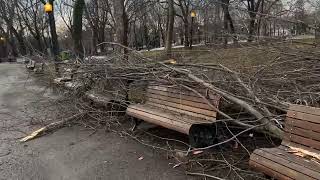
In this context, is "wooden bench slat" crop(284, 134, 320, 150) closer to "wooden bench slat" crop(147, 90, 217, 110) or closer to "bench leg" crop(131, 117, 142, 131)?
"wooden bench slat" crop(147, 90, 217, 110)

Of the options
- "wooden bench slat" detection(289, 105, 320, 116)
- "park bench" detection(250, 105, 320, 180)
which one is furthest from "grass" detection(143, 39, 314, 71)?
"park bench" detection(250, 105, 320, 180)

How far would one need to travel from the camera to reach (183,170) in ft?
13.9

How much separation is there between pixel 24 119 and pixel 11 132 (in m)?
0.94

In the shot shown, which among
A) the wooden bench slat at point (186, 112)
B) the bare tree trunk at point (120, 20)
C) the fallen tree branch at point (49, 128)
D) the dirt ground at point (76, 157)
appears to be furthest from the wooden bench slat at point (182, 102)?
the bare tree trunk at point (120, 20)

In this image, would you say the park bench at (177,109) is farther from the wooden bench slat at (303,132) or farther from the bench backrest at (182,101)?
the wooden bench slat at (303,132)

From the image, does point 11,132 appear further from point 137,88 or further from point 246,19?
point 246,19

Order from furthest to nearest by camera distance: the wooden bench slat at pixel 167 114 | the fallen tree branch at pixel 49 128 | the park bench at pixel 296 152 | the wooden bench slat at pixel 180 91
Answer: the fallen tree branch at pixel 49 128 → the wooden bench slat at pixel 167 114 → the wooden bench slat at pixel 180 91 → the park bench at pixel 296 152

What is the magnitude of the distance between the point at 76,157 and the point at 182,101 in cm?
175

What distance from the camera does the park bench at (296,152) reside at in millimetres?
3006

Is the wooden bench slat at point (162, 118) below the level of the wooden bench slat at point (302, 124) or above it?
below

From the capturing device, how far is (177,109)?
532 centimetres

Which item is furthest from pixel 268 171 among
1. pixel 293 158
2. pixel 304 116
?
pixel 304 116

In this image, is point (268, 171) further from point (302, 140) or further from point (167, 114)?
point (167, 114)

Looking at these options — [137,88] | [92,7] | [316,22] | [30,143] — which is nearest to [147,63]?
[137,88]
